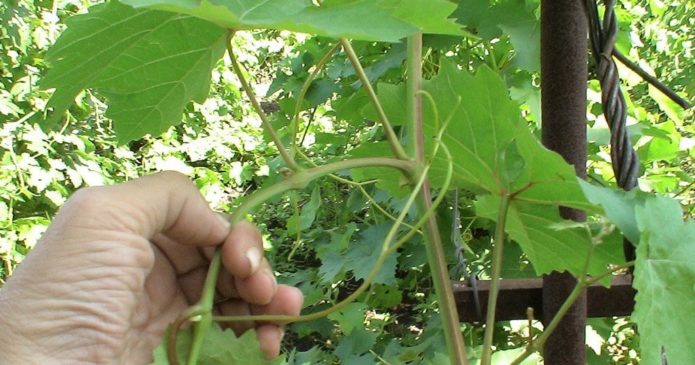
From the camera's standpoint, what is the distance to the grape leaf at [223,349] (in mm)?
489

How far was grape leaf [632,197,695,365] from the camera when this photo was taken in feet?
1.63

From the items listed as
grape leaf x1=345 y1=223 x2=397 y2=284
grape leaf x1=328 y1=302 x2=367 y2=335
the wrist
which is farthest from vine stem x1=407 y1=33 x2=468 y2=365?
grape leaf x1=328 y1=302 x2=367 y2=335

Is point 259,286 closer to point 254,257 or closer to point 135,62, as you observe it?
Result: point 254,257

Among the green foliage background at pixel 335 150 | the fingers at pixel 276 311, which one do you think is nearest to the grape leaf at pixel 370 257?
the green foliage background at pixel 335 150

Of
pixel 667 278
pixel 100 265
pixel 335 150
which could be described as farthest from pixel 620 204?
pixel 335 150

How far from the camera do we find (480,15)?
1.08m

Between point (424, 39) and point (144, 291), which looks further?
point (424, 39)

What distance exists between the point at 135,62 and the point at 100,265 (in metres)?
0.20

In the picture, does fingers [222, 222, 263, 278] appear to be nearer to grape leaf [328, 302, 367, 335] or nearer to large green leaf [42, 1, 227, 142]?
large green leaf [42, 1, 227, 142]

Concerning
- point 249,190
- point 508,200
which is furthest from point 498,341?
point 249,190

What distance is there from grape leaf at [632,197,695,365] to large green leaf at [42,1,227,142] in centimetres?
39

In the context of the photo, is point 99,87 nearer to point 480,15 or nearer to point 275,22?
point 275,22

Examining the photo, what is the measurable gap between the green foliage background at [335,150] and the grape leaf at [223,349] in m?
0.12

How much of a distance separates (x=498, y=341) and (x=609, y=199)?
3.06 ft
